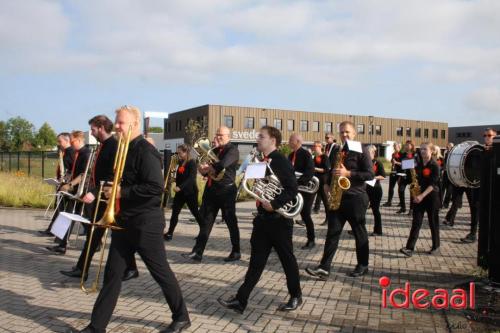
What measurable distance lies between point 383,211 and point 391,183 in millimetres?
1669

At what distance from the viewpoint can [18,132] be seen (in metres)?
46.0

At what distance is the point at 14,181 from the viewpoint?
16203 millimetres

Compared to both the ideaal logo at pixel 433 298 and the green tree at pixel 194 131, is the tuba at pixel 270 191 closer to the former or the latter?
the ideaal logo at pixel 433 298

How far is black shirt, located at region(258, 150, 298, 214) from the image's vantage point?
15.5ft

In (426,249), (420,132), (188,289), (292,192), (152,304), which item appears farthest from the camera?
(420,132)

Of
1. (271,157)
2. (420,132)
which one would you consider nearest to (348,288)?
(271,157)

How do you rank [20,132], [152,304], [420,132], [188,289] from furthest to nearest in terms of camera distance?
1. [420,132]
2. [20,132]
3. [188,289]
4. [152,304]

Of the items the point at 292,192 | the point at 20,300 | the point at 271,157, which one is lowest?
the point at 20,300

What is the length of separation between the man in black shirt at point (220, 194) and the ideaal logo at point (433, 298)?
2608 mm

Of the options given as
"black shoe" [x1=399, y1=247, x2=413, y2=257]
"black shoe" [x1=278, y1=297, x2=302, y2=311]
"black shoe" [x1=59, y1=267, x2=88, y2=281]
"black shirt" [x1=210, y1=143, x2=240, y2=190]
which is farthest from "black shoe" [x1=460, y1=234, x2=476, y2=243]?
"black shoe" [x1=59, y1=267, x2=88, y2=281]

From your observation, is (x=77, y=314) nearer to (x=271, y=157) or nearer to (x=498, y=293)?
(x=271, y=157)

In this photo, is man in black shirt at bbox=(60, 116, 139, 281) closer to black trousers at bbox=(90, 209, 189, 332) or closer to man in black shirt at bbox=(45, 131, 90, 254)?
man in black shirt at bbox=(45, 131, 90, 254)

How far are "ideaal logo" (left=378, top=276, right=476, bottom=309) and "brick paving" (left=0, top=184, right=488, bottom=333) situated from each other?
0.14 meters

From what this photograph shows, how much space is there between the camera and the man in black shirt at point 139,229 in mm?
4141
